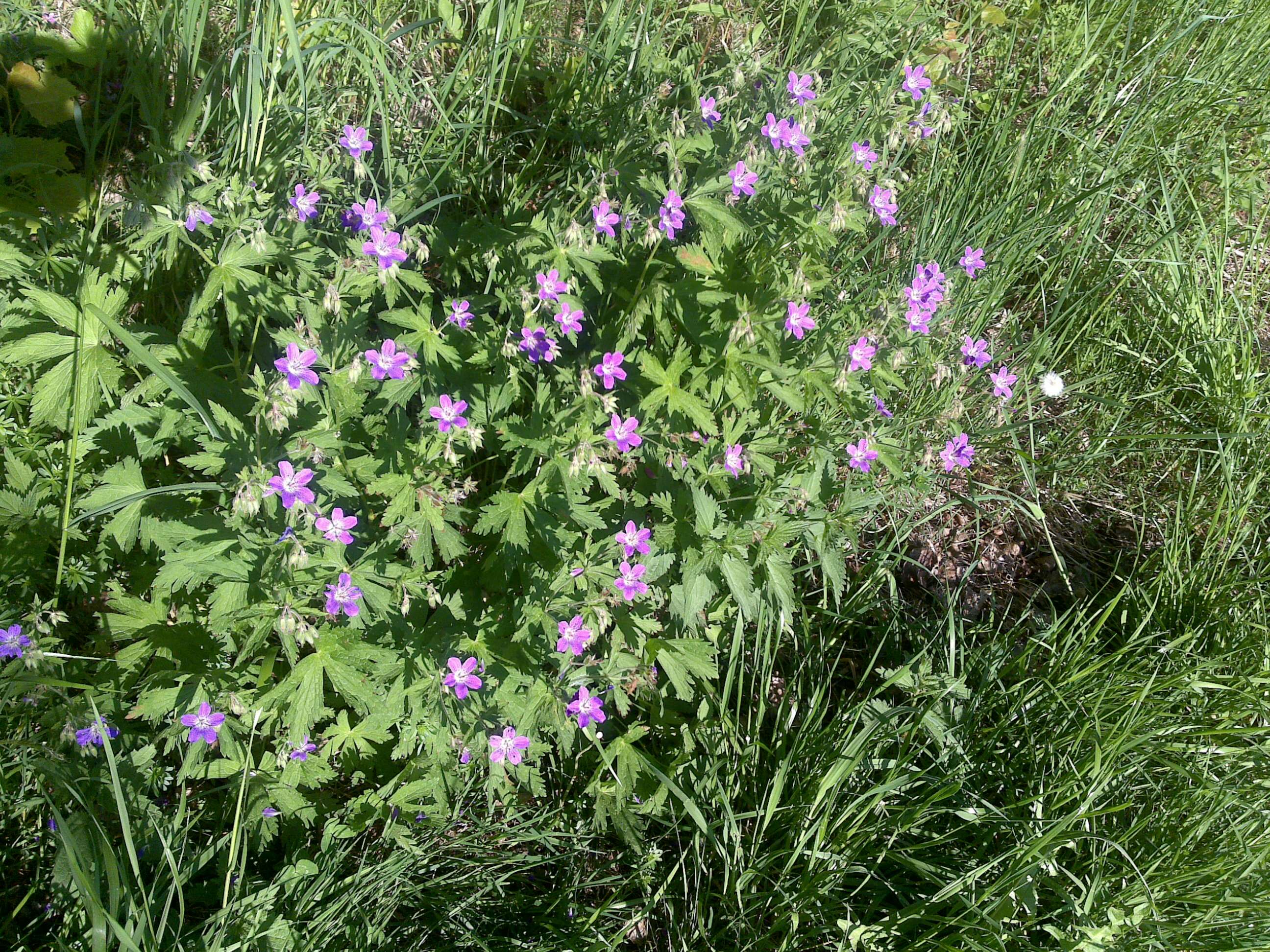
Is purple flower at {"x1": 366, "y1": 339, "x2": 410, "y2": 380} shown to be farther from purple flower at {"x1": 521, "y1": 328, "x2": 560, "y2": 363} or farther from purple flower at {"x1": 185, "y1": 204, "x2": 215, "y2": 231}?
purple flower at {"x1": 185, "y1": 204, "x2": 215, "y2": 231}

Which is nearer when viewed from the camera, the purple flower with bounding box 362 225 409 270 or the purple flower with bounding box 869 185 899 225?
the purple flower with bounding box 362 225 409 270

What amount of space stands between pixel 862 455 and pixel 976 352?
27.9 inches

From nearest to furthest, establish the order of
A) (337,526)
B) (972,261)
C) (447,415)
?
(337,526)
(447,415)
(972,261)

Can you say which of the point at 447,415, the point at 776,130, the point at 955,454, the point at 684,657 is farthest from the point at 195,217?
the point at 955,454

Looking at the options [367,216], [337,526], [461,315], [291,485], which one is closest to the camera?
[291,485]

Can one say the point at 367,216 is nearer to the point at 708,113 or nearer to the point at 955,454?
the point at 708,113

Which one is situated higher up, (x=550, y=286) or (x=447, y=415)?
(x=550, y=286)

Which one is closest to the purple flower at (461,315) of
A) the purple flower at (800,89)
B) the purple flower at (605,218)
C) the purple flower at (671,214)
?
the purple flower at (605,218)

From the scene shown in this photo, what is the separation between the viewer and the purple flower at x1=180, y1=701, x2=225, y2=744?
2.16 meters

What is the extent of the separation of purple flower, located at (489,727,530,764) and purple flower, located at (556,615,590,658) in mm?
282

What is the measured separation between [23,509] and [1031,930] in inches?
117

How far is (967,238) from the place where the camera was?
339 centimetres

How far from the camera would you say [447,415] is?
2.17 m

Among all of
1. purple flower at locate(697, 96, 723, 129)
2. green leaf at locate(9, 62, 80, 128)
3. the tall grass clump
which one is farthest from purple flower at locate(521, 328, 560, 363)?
green leaf at locate(9, 62, 80, 128)
